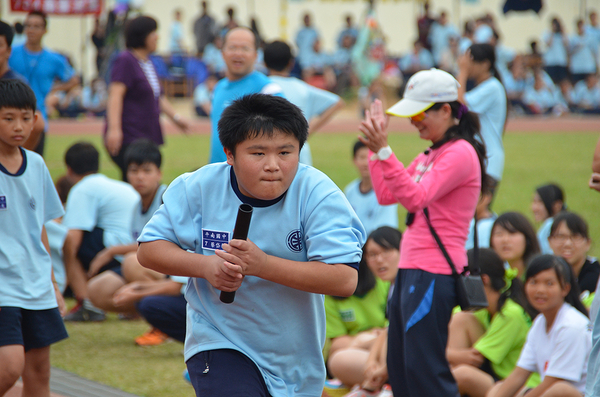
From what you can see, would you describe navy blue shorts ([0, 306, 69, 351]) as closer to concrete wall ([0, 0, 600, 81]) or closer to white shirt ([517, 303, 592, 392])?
white shirt ([517, 303, 592, 392])

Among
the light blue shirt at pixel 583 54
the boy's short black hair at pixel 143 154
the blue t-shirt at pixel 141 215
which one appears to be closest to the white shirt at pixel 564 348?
the blue t-shirt at pixel 141 215

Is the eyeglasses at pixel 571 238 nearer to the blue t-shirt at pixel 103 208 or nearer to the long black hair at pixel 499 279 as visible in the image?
the long black hair at pixel 499 279

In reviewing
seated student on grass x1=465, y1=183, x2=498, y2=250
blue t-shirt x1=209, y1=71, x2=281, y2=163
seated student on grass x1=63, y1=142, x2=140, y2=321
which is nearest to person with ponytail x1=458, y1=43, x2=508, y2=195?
seated student on grass x1=465, y1=183, x2=498, y2=250

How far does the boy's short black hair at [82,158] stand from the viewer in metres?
6.31

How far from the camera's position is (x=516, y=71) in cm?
2136

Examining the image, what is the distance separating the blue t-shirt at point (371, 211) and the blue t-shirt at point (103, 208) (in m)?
1.85

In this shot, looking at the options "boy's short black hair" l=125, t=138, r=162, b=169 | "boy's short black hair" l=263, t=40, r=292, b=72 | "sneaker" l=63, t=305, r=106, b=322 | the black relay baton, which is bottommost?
"sneaker" l=63, t=305, r=106, b=322

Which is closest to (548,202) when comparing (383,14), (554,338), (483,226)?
(483,226)

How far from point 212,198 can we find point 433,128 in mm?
1430

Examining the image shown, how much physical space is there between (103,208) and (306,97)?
1.94 metres

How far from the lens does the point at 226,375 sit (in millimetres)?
2328

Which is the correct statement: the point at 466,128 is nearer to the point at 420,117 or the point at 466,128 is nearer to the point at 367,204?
the point at 420,117

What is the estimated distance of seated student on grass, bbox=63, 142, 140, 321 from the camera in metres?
5.82

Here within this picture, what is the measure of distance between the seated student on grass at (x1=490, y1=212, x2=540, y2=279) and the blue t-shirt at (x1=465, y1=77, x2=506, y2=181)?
837mm
